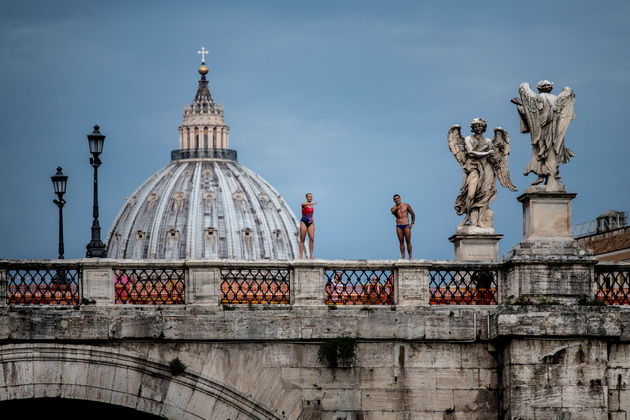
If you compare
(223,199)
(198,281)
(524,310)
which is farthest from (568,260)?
(223,199)

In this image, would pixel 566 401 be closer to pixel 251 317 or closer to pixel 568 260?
pixel 568 260

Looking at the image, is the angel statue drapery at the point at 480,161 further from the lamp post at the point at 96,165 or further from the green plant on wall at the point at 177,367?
the lamp post at the point at 96,165

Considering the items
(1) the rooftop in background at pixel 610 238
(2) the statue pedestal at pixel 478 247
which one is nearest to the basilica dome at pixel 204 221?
(1) the rooftop in background at pixel 610 238

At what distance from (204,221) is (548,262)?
147897 millimetres

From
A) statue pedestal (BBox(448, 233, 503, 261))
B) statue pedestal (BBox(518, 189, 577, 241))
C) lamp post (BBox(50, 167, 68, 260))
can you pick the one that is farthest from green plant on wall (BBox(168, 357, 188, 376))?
lamp post (BBox(50, 167, 68, 260))

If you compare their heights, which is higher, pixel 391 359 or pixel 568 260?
pixel 568 260

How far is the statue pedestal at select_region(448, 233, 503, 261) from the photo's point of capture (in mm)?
31109

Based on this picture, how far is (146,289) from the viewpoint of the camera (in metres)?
29.2

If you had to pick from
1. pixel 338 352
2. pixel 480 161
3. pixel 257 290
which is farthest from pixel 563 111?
pixel 257 290

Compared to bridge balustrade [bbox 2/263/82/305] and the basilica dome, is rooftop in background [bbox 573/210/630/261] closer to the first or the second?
bridge balustrade [bbox 2/263/82/305]

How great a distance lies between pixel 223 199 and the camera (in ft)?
589

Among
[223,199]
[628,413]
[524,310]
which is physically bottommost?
[628,413]

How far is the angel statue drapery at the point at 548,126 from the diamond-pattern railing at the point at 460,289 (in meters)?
2.02

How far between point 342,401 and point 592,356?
450 centimetres
